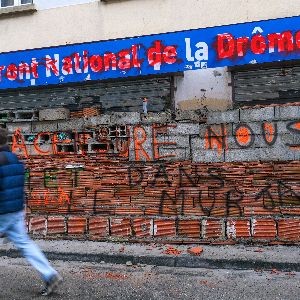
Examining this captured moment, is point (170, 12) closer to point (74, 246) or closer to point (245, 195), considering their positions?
point (245, 195)

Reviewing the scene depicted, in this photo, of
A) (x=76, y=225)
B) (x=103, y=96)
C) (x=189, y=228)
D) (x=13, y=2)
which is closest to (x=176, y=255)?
(x=189, y=228)

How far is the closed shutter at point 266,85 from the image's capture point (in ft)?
29.0

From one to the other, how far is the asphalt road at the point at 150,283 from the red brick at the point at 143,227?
1.09 m

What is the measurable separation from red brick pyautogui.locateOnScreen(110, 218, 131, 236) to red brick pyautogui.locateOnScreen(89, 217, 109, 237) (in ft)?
0.36

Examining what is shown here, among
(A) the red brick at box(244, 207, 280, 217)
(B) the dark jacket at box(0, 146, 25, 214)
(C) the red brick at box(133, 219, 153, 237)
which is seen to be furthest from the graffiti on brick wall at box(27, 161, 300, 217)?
(B) the dark jacket at box(0, 146, 25, 214)

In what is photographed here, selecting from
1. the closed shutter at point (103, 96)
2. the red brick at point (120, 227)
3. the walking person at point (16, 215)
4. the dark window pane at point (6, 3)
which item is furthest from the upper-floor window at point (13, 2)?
the walking person at point (16, 215)

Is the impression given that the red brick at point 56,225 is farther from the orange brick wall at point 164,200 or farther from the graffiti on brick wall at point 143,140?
the graffiti on brick wall at point 143,140

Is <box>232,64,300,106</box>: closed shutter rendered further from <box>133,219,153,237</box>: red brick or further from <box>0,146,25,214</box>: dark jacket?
<box>0,146,25,214</box>: dark jacket

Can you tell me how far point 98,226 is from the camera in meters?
7.17

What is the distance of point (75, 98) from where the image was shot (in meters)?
10.3

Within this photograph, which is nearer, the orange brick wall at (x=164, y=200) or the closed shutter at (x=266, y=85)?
the orange brick wall at (x=164, y=200)

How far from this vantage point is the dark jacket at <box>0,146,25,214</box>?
4.54 meters

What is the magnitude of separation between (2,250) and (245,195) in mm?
A: 4126

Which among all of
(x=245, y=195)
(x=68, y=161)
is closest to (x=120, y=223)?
(x=68, y=161)
